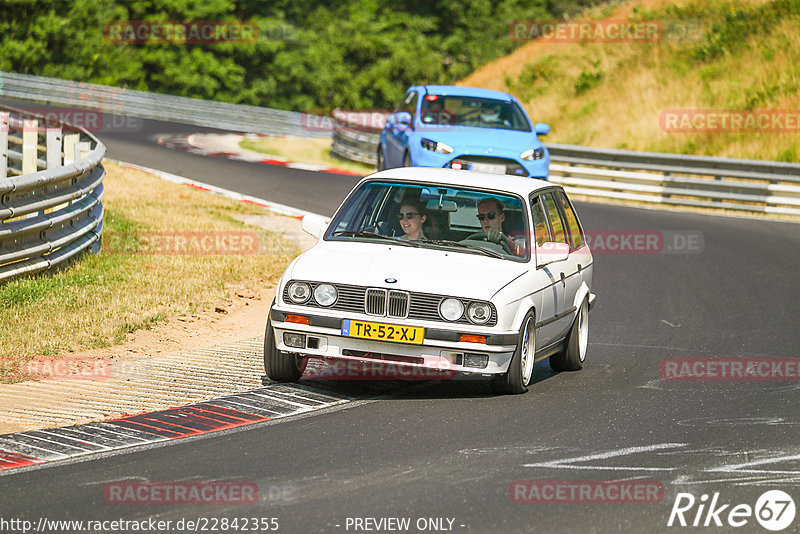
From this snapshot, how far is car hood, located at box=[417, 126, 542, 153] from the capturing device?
17.5 metres

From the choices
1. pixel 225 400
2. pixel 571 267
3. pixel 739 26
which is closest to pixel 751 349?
pixel 571 267

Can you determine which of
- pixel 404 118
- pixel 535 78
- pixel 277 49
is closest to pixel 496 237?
pixel 404 118

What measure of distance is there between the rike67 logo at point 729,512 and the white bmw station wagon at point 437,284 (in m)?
2.33

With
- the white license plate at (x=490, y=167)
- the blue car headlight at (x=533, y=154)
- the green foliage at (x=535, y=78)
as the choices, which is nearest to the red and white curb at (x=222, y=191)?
the white license plate at (x=490, y=167)

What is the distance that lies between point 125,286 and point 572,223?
187 inches

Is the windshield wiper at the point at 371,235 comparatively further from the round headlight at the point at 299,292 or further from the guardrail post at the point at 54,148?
the guardrail post at the point at 54,148

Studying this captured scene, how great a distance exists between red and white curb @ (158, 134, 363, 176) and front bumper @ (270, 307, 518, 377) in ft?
56.1

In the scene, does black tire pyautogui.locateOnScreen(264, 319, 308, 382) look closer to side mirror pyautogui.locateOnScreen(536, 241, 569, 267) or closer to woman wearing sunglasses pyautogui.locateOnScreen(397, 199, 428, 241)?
woman wearing sunglasses pyautogui.locateOnScreen(397, 199, 428, 241)

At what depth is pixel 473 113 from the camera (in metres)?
18.6

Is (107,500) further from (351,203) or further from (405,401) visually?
(351,203)

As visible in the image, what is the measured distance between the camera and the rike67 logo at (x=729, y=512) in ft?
18.1

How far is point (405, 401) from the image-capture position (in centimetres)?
805

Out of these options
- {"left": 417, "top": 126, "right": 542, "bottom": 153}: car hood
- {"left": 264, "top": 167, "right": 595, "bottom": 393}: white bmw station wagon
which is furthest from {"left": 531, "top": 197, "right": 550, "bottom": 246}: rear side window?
{"left": 417, "top": 126, "right": 542, "bottom": 153}: car hood

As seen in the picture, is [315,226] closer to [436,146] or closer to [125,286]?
[125,286]
